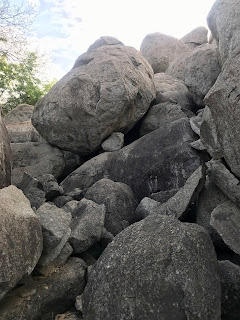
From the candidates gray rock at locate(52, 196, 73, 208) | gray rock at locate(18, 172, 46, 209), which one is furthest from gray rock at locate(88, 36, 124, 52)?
gray rock at locate(18, 172, 46, 209)

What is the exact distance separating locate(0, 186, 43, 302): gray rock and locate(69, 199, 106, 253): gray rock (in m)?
1.10

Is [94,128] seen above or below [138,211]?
above

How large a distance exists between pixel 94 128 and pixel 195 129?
3413 millimetres

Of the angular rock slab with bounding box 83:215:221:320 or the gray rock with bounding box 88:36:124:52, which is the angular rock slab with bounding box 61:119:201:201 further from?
the gray rock with bounding box 88:36:124:52

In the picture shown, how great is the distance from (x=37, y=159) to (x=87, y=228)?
21.4 ft

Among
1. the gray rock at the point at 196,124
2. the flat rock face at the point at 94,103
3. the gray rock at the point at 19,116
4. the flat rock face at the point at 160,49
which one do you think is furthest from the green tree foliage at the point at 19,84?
the gray rock at the point at 196,124

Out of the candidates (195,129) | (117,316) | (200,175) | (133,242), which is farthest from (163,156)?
(117,316)

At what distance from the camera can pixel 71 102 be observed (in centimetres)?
1193

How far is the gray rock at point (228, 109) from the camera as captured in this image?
19.2 ft

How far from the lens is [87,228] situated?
7.04 m

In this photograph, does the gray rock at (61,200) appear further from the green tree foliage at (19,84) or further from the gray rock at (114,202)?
the green tree foliage at (19,84)

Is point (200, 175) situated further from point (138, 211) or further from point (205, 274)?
point (205, 274)

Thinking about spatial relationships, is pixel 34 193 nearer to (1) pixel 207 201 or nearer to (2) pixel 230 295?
(1) pixel 207 201

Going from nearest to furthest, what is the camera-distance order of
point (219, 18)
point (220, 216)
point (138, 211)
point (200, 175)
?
point (220, 216) < point (200, 175) < point (138, 211) < point (219, 18)
